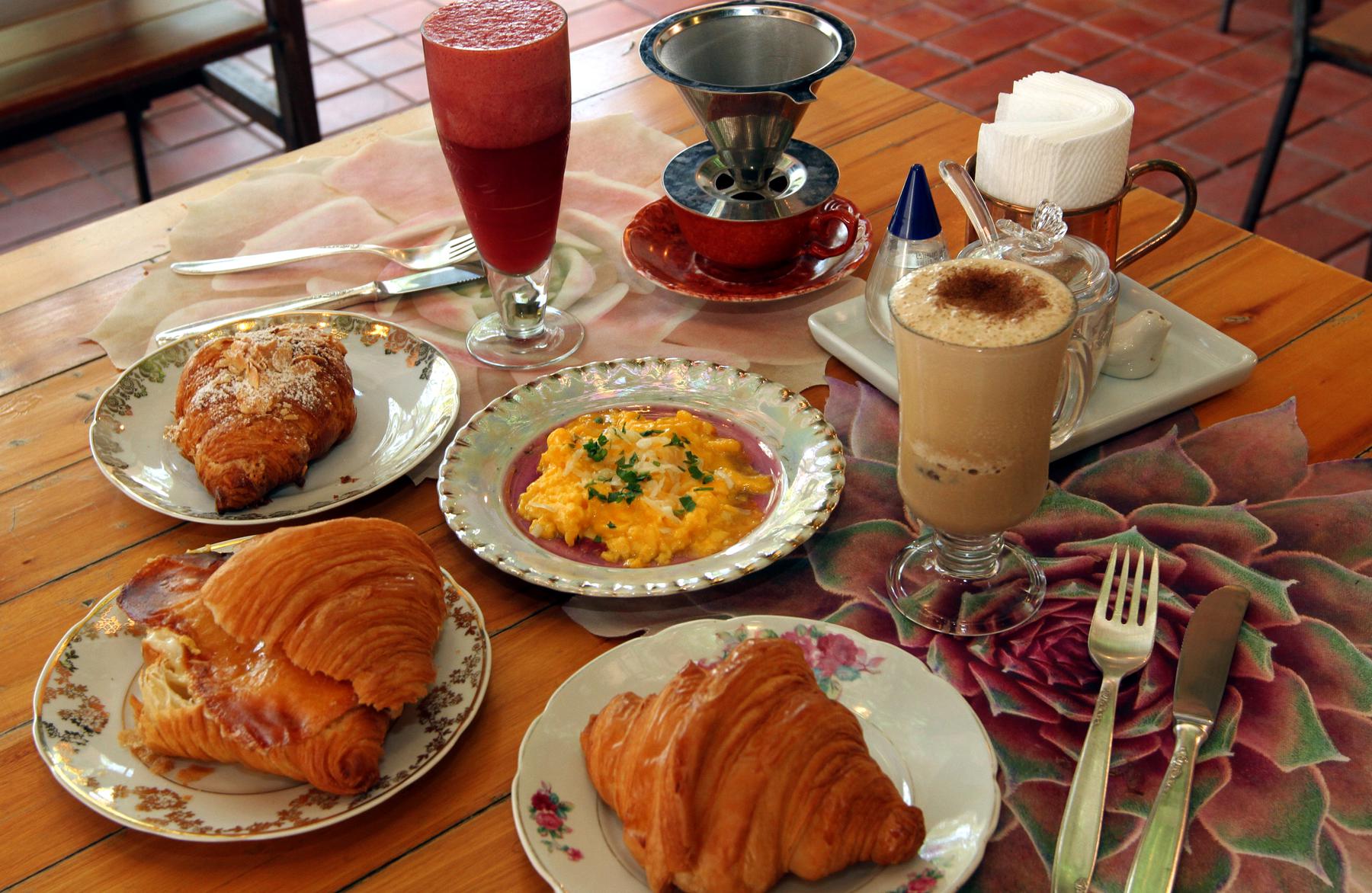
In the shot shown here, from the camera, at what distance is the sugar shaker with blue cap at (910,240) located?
1.18 m

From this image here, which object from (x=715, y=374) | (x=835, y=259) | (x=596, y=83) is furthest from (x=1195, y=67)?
(x=715, y=374)

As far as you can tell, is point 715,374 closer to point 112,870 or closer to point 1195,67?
point 112,870

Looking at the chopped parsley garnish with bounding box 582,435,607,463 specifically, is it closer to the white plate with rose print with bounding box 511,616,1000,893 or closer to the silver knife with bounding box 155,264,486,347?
the white plate with rose print with bounding box 511,616,1000,893

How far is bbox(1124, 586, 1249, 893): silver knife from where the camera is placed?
731mm

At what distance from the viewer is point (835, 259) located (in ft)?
4.48

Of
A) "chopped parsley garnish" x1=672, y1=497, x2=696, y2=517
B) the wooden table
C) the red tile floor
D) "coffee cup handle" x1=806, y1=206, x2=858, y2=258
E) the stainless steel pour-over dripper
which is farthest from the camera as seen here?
the red tile floor

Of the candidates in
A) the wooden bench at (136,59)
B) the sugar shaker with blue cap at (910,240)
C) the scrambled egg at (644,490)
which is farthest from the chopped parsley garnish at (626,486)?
the wooden bench at (136,59)

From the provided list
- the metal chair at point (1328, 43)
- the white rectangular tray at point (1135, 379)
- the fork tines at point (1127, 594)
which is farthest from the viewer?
the metal chair at point (1328, 43)

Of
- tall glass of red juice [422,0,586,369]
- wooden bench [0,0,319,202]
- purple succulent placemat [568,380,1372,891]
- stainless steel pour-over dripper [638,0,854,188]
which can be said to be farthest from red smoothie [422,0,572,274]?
wooden bench [0,0,319,202]

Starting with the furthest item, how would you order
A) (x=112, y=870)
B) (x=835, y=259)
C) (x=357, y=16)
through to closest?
1. (x=357, y=16)
2. (x=835, y=259)
3. (x=112, y=870)

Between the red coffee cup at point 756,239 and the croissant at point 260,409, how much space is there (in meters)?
0.41

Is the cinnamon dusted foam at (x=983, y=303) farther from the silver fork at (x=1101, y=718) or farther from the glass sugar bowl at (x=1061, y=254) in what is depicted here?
the silver fork at (x=1101, y=718)

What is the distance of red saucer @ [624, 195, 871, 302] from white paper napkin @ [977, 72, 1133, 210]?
21 cm

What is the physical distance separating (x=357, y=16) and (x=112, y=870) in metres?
3.49
